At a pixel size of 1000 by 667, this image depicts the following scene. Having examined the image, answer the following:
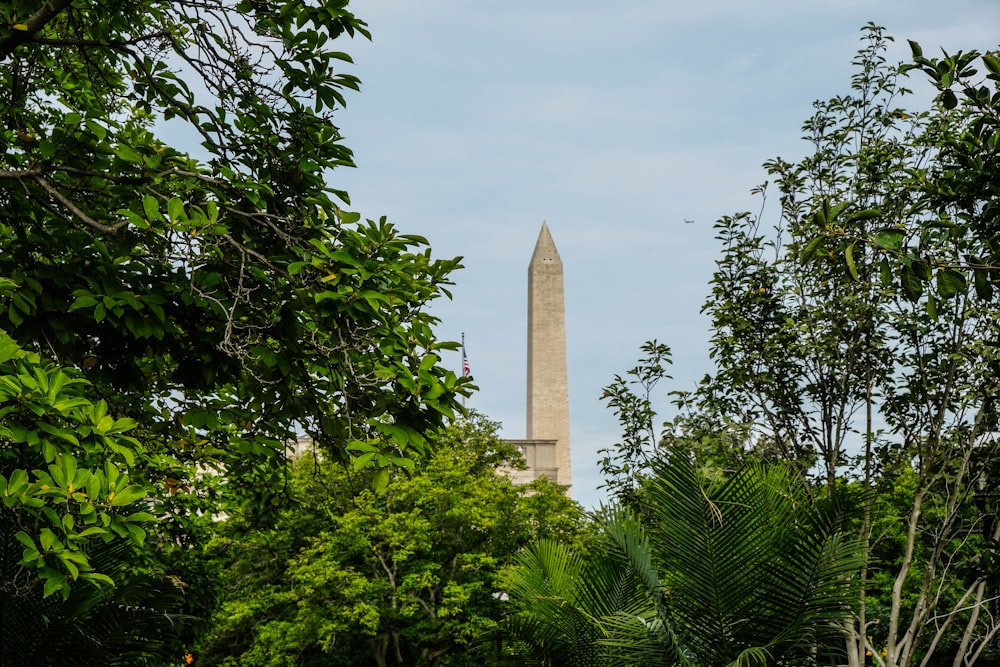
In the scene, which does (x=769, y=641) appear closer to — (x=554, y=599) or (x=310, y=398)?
(x=554, y=599)

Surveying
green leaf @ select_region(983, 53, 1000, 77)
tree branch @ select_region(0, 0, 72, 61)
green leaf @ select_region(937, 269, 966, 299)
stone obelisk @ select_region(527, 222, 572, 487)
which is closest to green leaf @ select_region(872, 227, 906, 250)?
green leaf @ select_region(937, 269, 966, 299)

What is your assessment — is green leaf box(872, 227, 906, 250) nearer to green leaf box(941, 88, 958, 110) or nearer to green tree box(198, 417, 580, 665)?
green leaf box(941, 88, 958, 110)

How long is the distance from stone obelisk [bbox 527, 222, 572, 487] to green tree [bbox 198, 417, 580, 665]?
68.1 ft

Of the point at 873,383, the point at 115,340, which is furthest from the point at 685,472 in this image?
the point at 873,383

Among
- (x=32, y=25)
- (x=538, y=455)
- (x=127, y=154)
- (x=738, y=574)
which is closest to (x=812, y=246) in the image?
(x=738, y=574)

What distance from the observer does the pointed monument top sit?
5124 centimetres

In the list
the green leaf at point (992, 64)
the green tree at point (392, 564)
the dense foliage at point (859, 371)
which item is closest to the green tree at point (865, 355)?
the dense foliage at point (859, 371)

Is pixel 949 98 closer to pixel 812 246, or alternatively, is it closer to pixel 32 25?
pixel 812 246

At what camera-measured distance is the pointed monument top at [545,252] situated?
2017 inches

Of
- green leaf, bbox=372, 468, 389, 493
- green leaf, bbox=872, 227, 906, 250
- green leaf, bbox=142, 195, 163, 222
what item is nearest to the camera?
green leaf, bbox=872, 227, 906, 250

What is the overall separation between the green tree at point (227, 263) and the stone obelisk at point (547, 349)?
139ft

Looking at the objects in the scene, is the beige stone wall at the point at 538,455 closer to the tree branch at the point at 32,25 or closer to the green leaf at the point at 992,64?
the tree branch at the point at 32,25

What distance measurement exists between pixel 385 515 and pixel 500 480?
4.15 m

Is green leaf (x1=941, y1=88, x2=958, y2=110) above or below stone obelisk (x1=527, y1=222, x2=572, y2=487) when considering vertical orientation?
below
